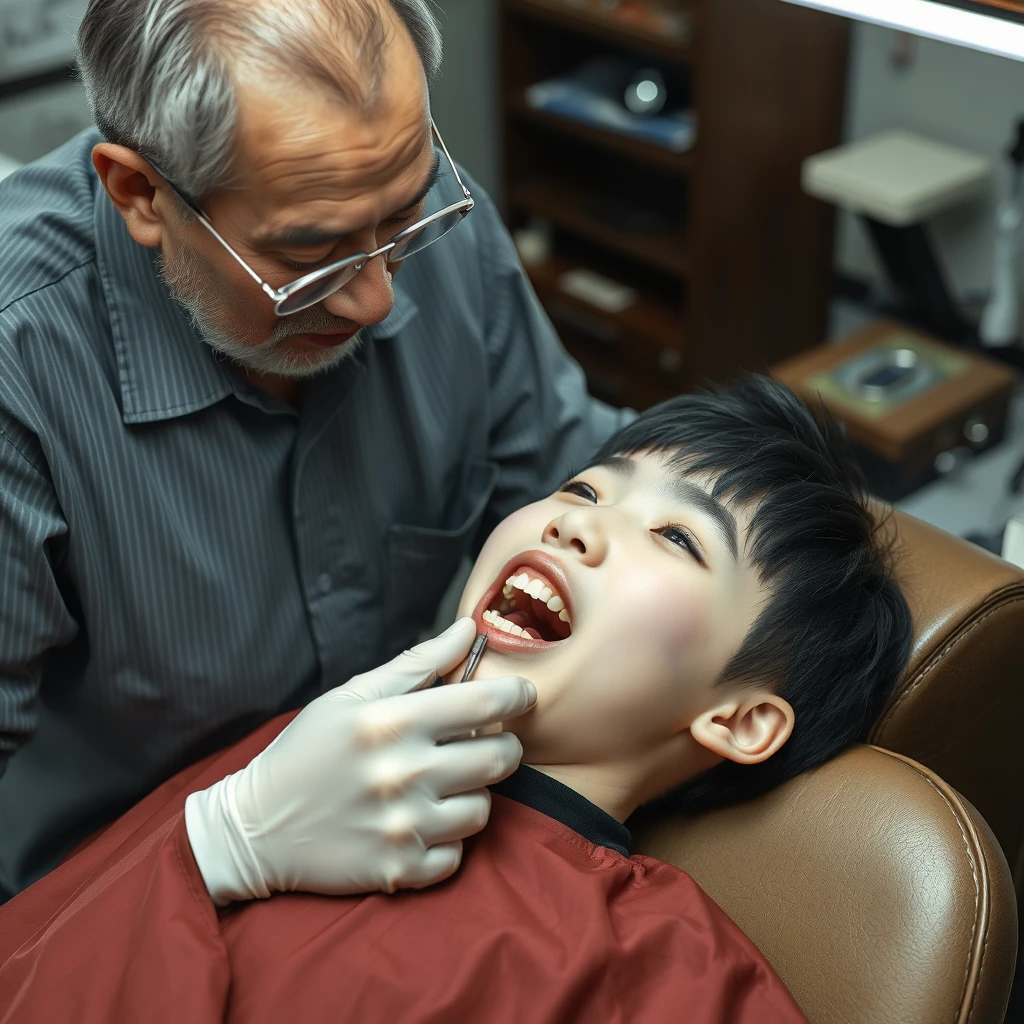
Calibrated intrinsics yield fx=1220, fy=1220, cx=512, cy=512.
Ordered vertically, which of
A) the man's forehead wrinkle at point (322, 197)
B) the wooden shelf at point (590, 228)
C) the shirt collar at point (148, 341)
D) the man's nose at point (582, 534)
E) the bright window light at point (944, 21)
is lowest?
the wooden shelf at point (590, 228)

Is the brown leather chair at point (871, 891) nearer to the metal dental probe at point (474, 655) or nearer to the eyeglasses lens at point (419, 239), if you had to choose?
the metal dental probe at point (474, 655)

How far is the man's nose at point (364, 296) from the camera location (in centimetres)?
121

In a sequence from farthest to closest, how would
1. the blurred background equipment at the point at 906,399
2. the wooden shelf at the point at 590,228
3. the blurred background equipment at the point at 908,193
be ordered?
the wooden shelf at the point at 590,228, the blurred background equipment at the point at 908,193, the blurred background equipment at the point at 906,399

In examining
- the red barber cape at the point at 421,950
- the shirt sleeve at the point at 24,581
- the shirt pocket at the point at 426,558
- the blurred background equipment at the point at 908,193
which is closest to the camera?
the red barber cape at the point at 421,950

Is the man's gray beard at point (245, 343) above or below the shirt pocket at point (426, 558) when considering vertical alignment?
above

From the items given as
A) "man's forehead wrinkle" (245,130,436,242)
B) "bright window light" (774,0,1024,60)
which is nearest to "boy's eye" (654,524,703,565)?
"man's forehead wrinkle" (245,130,436,242)

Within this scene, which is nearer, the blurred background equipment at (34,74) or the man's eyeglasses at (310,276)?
→ the man's eyeglasses at (310,276)

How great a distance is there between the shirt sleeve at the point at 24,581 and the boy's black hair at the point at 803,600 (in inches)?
25.9

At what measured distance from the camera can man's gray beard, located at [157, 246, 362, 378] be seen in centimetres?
124

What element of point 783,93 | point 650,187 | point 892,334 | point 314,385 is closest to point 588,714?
point 314,385

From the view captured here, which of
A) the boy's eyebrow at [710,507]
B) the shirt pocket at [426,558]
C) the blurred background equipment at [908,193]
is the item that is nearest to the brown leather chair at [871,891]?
the boy's eyebrow at [710,507]

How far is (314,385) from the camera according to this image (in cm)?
143

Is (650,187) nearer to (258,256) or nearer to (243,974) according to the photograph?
(258,256)

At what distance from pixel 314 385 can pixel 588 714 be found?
1.65ft
